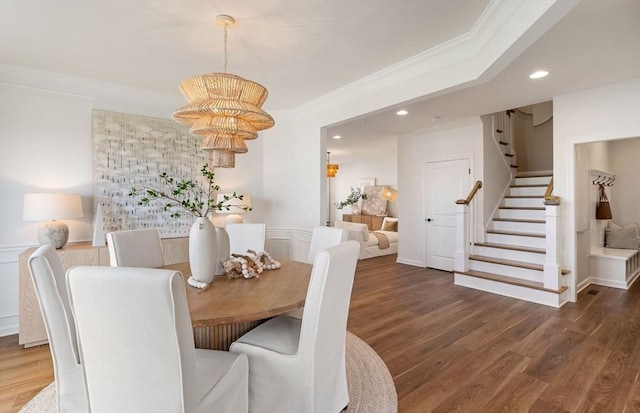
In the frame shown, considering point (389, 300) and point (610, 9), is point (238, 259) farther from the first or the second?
point (610, 9)

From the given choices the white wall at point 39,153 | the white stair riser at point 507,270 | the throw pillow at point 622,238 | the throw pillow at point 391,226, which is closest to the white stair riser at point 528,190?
the throw pillow at point 622,238

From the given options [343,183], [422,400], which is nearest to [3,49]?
[422,400]

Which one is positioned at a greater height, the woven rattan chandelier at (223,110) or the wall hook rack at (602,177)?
the woven rattan chandelier at (223,110)

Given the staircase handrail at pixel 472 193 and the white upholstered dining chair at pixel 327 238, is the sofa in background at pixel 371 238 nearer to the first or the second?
the staircase handrail at pixel 472 193

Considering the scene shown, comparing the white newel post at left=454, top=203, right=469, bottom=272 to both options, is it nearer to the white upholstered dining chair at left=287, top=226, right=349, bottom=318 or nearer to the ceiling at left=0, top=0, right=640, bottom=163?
the ceiling at left=0, top=0, right=640, bottom=163

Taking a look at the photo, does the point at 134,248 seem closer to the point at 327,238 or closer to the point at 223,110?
the point at 223,110

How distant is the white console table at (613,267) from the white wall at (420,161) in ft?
6.02

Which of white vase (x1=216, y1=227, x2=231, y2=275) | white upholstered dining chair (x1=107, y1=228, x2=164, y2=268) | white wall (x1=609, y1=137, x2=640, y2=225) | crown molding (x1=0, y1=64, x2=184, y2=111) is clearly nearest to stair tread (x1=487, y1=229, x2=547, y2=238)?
white wall (x1=609, y1=137, x2=640, y2=225)

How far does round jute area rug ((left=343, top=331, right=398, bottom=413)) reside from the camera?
6.06ft

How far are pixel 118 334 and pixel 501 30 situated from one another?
9.11 ft

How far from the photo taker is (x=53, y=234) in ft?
9.14

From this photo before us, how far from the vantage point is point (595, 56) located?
2740mm

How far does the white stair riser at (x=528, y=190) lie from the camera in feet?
16.7

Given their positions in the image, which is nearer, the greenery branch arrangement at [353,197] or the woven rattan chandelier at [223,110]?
the woven rattan chandelier at [223,110]
